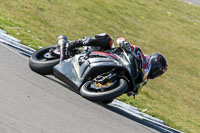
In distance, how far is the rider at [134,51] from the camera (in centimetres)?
630

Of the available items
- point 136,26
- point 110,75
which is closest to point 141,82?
point 110,75

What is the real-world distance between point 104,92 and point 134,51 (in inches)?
46.2

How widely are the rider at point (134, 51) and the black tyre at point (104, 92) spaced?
0.50 metres

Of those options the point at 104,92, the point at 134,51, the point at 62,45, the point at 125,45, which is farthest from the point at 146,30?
the point at 104,92

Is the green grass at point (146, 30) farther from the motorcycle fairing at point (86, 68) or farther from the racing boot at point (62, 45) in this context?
the motorcycle fairing at point (86, 68)

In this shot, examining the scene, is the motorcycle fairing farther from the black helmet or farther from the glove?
the black helmet

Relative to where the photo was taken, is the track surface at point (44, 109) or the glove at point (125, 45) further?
the glove at point (125, 45)

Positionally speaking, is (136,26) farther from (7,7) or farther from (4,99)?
(4,99)

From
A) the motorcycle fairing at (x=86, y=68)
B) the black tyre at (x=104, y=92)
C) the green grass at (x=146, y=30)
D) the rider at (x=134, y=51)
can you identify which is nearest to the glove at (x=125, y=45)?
the rider at (x=134, y=51)

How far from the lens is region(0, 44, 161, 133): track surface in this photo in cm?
391

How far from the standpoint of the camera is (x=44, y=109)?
452cm

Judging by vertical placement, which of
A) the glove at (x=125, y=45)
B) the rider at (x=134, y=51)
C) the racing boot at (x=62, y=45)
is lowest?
the racing boot at (x=62, y=45)

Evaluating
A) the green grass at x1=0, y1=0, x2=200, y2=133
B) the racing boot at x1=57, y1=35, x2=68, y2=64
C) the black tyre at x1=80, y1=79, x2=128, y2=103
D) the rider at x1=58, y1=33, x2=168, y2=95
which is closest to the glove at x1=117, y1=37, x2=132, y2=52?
the rider at x1=58, y1=33, x2=168, y2=95

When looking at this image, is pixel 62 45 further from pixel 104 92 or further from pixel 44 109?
pixel 44 109
